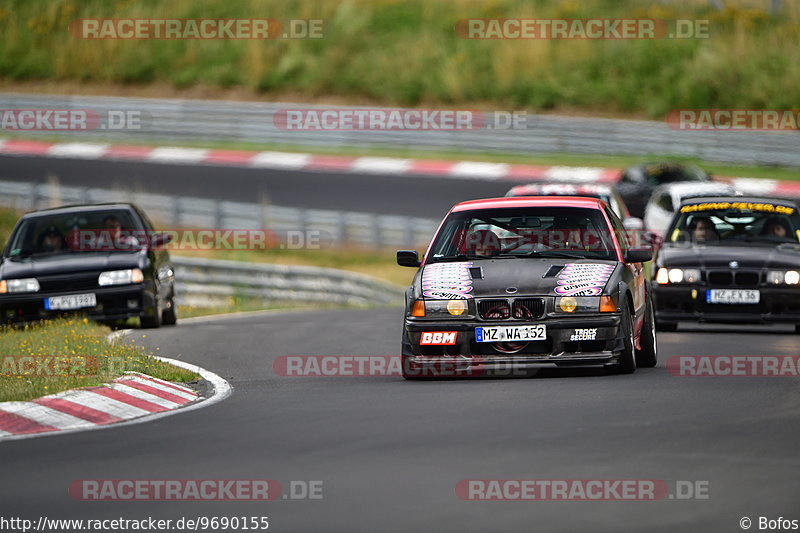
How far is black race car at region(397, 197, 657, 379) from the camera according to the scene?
11336mm

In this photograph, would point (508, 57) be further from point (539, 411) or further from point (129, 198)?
point (539, 411)

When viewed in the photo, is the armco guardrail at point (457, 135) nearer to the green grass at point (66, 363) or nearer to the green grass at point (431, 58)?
the green grass at point (431, 58)

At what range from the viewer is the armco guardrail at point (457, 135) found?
1391 inches

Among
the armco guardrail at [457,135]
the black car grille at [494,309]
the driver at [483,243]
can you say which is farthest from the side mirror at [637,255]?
the armco guardrail at [457,135]

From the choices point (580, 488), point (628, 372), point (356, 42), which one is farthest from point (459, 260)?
point (356, 42)

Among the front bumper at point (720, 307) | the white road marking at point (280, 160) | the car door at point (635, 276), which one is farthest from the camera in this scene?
the white road marking at point (280, 160)

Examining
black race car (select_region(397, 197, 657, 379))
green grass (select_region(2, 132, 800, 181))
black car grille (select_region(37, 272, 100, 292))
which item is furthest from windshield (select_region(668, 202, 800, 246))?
green grass (select_region(2, 132, 800, 181))

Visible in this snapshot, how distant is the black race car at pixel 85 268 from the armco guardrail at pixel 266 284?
581cm

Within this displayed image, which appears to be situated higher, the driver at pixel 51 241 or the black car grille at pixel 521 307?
the driver at pixel 51 241

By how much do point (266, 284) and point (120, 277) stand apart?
728 cm

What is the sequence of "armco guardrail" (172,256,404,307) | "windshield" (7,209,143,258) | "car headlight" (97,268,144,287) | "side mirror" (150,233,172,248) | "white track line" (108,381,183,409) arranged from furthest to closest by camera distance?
1. "armco guardrail" (172,256,404,307)
2. "side mirror" (150,233,172,248)
3. "windshield" (7,209,143,258)
4. "car headlight" (97,268,144,287)
5. "white track line" (108,381,183,409)

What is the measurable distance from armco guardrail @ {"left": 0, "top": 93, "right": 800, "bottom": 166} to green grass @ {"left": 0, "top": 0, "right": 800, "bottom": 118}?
383 centimetres

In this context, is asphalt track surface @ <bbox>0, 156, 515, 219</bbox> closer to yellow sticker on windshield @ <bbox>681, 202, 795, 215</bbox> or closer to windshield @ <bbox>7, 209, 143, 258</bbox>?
windshield @ <bbox>7, 209, 143, 258</bbox>

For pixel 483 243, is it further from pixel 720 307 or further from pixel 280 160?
pixel 280 160
